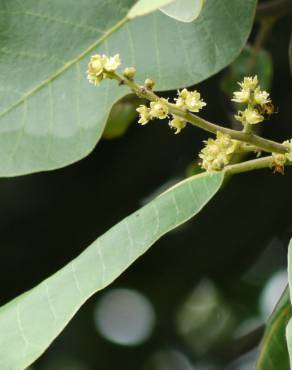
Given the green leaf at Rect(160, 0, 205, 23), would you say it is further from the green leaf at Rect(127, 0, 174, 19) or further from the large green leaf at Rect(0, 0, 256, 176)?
the large green leaf at Rect(0, 0, 256, 176)

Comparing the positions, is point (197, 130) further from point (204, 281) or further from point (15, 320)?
point (15, 320)

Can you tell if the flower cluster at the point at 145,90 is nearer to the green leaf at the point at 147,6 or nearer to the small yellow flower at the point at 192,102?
the small yellow flower at the point at 192,102

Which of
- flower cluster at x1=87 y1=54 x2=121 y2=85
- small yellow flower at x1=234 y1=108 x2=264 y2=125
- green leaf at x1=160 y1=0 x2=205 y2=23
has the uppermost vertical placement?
green leaf at x1=160 y1=0 x2=205 y2=23

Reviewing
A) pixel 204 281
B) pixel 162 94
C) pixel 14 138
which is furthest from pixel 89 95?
pixel 204 281

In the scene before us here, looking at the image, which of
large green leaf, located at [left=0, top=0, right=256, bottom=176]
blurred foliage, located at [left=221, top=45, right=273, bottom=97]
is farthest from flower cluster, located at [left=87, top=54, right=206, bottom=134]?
blurred foliage, located at [left=221, top=45, right=273, bottom=97]

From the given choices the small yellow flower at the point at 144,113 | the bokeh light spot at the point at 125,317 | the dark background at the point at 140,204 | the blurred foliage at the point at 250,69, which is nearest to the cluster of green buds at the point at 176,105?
the small yellow flower at the point at 144,113
